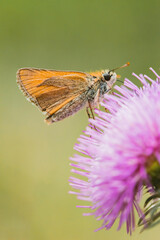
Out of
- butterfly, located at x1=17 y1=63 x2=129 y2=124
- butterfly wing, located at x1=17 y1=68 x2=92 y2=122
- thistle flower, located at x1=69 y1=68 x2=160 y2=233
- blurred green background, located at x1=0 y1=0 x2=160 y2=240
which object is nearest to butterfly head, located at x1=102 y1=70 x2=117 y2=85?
butterfly, located at x1=17 y1=63 x2=129 y2=124

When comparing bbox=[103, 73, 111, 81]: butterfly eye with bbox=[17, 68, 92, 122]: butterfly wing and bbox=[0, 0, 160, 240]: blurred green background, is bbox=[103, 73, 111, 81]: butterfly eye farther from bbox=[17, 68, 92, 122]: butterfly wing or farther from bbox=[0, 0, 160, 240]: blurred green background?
bbox=[0, 0, 160, 240]: blurred green background

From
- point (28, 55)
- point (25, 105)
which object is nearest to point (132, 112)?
point (25, 105)

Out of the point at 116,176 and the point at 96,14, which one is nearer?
the point at 116,176

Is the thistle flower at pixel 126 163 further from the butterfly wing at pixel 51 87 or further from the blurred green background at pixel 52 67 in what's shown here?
the blurred green background at pixel 52 67

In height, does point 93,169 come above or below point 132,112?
below

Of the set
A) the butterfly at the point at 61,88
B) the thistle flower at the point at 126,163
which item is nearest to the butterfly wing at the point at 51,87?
the butterfly at the point at 61,88

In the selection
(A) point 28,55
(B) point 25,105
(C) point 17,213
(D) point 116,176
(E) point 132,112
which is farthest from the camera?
(A) point 28,55

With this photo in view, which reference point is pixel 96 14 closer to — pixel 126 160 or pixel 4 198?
pixel 4 198

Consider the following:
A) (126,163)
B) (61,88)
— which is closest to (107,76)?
(61,88)
